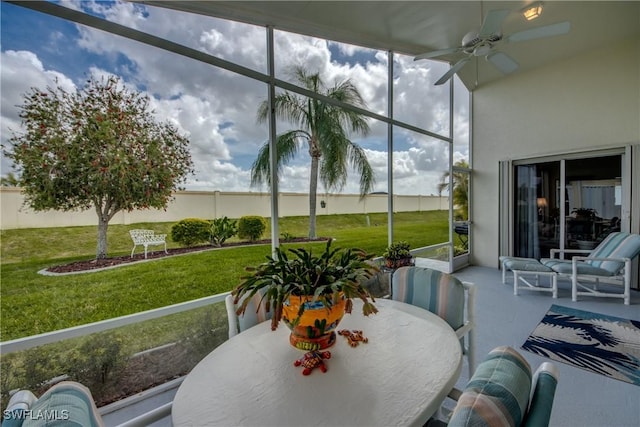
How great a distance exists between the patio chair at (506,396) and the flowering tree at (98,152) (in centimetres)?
238

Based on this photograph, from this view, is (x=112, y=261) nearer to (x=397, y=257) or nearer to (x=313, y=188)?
(x=313, y=188)

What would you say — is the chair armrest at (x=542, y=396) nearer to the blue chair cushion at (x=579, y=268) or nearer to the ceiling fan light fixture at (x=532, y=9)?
the ceiling fan light fixture at (x=532, y=9)

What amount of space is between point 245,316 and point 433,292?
1154 mm

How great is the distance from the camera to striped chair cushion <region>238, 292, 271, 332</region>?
1.56 metres

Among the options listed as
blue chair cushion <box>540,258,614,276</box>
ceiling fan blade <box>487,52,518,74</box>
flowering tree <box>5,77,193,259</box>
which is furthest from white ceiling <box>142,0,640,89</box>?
blue chair cushion <box>540,258,614,276</box>

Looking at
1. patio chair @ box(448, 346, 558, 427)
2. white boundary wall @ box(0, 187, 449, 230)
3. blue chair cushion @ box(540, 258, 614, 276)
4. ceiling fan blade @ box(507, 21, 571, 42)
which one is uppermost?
ceiling fan blade @ box(507, 21, 571, 42)

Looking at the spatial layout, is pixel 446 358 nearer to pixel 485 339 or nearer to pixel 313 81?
pixel 485 339

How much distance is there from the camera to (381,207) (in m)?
4.01

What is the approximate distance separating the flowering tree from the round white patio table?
1.52 meters

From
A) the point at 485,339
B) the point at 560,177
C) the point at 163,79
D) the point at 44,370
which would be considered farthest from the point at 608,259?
the point at 44,370

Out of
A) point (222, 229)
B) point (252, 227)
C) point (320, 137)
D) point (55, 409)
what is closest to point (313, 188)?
point (320, 137)

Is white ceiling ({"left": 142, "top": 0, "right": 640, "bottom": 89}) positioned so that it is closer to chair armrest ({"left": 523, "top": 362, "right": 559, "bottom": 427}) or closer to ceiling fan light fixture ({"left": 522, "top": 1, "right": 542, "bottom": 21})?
ceiling fan light fixture ({"left": 522, "top": 1, "right": 542, "bottom": 21})

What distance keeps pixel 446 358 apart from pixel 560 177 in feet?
16.6
